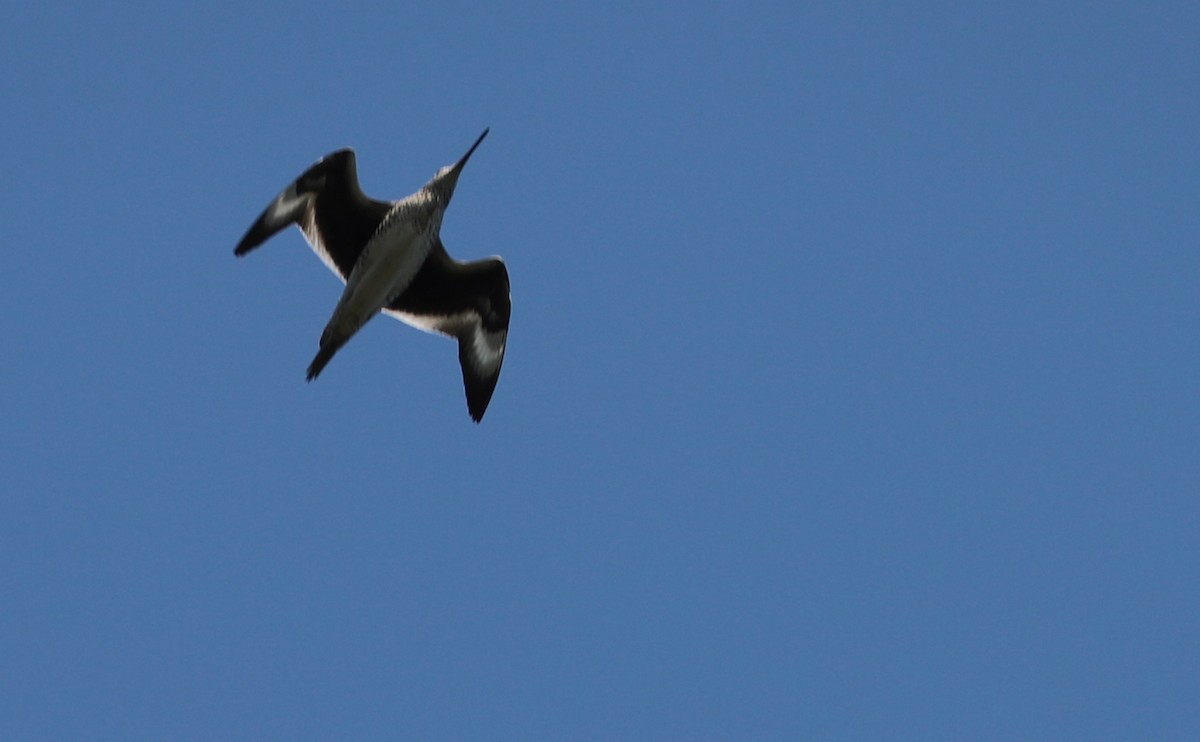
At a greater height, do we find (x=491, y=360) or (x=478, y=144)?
(x=478, y=144)

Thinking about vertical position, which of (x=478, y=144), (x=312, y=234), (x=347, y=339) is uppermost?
(x=478, y=144)

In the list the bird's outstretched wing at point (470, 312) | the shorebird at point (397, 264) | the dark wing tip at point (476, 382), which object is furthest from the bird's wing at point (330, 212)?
the dark wing tip at point (476, 382)

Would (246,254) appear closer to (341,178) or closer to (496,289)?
(341,178)

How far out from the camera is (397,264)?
505 inches

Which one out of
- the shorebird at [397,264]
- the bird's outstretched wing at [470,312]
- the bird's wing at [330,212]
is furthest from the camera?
the bird's outstretched wing at [470,312]

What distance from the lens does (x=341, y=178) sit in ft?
43.7

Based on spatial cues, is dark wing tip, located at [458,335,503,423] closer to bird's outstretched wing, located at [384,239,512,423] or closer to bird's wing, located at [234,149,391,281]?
bird's outstretched wing, located at [384,239,512,423]

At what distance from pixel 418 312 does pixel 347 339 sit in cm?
143

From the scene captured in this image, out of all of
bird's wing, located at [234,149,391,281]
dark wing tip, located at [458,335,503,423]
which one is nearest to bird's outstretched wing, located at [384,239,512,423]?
dark wing tip, located at [458,335,503,423]

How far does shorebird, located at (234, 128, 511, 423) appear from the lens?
12.8 m

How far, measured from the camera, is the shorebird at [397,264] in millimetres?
12781

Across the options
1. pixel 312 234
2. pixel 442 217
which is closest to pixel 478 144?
pixel 442 217

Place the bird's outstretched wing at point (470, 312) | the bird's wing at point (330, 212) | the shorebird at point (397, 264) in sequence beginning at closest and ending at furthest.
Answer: the shorebird at point (397, 264) → the bird's wing at point (330, 212) → the bird's outstretched wing at point (470, 312)

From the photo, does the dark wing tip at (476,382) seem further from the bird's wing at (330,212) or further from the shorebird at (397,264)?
the bird's wing at (330,212)
